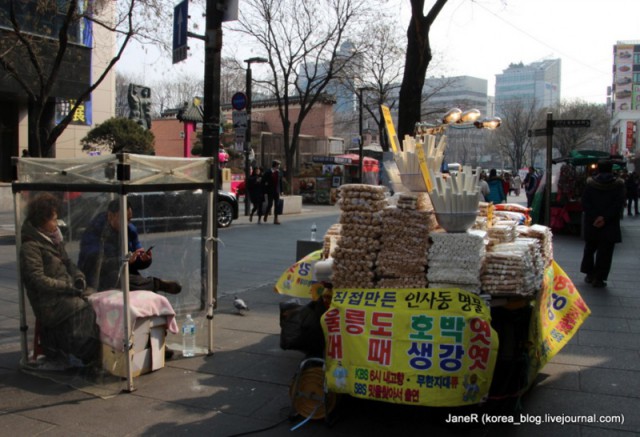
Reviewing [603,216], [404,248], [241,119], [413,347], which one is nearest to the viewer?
[413,347]

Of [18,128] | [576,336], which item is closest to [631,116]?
[18,128]

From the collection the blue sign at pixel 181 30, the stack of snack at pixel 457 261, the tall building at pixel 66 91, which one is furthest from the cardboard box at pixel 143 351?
the tall building at pixel 66 91

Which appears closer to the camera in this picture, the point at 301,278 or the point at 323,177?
the point at 301,278

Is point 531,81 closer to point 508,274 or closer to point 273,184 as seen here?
point 273,184

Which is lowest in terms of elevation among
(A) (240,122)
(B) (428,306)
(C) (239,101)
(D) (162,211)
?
(B) (428,306)

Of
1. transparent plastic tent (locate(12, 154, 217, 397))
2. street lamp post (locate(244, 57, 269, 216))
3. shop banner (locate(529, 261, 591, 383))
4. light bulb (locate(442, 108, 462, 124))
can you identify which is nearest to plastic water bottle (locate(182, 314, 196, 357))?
transparent plastic tent (locate(12, 154, 217, 397))

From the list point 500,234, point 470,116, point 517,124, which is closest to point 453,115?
point 470,116

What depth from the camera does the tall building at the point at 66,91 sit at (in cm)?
2050

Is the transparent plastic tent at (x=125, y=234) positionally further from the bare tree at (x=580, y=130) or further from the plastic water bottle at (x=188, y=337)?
the bare tree at (x=580, y=130)

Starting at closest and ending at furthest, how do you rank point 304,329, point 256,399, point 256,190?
1. point 256,399
2. point 304,329
3. point 256,190

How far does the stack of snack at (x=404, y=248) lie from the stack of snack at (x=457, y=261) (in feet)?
0.29

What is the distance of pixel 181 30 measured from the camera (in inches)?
302

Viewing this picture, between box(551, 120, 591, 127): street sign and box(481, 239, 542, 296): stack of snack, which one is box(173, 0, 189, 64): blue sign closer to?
box(481, 239, 542, 296): stack of snack

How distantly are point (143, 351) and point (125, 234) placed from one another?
3.55ft
